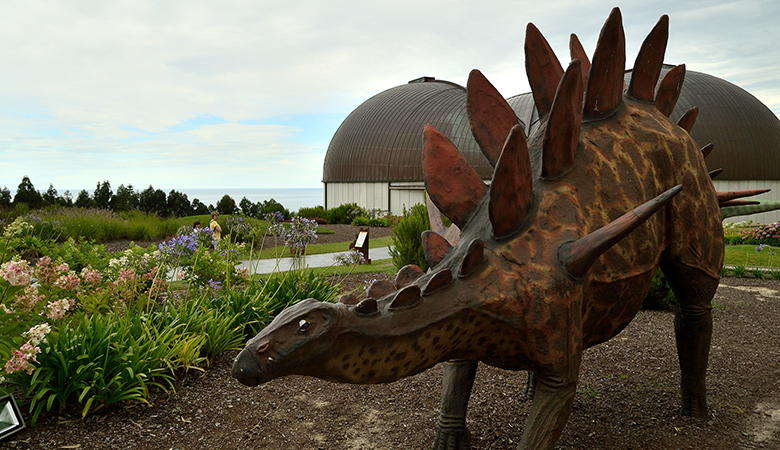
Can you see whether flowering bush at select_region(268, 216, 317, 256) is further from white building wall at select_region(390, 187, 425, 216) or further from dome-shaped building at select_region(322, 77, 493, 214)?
white building wall at select_region(390, 187, 425, 216)

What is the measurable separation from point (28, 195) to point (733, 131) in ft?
109

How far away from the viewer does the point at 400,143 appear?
109ft

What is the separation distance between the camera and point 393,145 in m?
33.6

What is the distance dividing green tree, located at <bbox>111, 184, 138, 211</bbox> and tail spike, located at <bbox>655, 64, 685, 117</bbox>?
85.1ft

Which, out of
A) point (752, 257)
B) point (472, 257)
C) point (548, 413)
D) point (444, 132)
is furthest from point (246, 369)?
point (444, 132)

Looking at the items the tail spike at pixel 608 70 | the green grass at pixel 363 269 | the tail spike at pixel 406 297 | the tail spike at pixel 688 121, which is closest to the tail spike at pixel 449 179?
the tail spike at pixel 406 297

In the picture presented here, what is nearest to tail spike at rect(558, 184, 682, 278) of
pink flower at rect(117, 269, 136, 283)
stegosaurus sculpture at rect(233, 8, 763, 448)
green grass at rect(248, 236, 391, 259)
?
stegosaurus sculpture at rect(233, 8, 763, 448)

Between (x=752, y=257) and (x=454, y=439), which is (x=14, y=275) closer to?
(x=454, y=439)

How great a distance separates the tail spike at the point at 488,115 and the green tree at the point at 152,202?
1026 inches

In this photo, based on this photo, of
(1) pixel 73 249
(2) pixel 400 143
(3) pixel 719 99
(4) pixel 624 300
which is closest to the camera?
(4) pixel 624 300

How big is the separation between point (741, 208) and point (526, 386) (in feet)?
6.58

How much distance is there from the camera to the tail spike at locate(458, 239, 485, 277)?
2236mm

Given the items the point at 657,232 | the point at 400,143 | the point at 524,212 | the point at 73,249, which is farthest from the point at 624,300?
the point at 400,143

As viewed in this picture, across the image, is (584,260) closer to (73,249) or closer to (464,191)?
(464,191)
